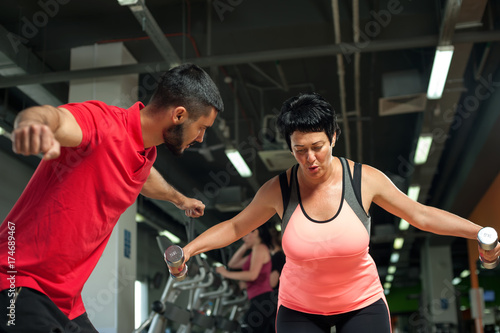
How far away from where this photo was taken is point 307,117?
194cm

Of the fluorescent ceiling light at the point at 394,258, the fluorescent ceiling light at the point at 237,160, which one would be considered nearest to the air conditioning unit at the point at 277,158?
the fluorescent ceiling light at the point at 237,160

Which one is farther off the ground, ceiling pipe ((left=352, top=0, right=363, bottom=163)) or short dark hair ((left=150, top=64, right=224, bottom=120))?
ceiling pipe ((left=352, top=0, right=363, bottom=163))

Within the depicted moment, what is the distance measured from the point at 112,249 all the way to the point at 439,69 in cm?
357

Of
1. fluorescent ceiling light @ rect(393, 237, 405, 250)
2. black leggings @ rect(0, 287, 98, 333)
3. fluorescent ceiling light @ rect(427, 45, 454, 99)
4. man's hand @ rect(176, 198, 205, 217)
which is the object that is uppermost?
fluorescent ceiling light @ rect(393, 237, 405, 250)

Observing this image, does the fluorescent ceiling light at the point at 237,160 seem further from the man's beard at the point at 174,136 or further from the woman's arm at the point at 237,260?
the man's beard at the point at 174,136

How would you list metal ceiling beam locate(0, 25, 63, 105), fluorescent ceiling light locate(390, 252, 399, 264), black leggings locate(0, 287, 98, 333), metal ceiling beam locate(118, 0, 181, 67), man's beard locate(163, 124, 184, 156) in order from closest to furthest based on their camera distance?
black leggings locate(0, 287, 98, 333), man's beard locate(163, 124, 184, 156), metal ceiling beam locate(118, 0, 181, 67), metal ceiling beam locate(0, 25, 63, 105), fluorescent ceiling light locate(390, 252, 399, 264)

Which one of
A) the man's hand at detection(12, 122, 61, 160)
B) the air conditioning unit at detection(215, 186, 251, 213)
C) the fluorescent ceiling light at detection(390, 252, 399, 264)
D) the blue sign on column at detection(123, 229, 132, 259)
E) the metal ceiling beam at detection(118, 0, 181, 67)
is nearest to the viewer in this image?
the man's hand at detection(12, 122, 61, 160)

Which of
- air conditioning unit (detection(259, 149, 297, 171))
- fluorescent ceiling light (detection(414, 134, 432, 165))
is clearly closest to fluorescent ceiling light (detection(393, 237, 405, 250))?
fluorescent ceiling light (detection(414, 134, 432, 165))

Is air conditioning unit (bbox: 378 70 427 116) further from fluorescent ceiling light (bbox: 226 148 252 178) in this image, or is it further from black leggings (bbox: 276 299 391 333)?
black leggings (bbox: 276 299 391 333)

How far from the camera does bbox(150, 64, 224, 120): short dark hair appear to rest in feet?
5.91

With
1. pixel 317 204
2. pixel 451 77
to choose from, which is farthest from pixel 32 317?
pixel 451 77

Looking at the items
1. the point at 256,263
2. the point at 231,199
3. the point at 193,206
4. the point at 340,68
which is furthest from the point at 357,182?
the point at 231,199

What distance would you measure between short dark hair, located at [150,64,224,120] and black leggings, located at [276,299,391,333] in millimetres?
799

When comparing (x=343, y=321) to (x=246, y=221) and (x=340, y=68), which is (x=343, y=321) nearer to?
(x=246, y=221)
